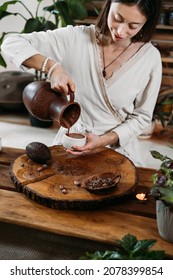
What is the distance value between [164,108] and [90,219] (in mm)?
2589

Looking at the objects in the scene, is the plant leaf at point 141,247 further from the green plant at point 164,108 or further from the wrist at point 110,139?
the green plant at point 164,108

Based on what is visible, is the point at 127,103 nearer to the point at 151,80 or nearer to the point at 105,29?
the point at 151,80

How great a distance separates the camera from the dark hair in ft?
5.24

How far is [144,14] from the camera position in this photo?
164 cm

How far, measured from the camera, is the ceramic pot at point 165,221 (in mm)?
1153

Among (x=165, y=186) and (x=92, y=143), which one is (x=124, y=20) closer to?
(x=92, y=143)

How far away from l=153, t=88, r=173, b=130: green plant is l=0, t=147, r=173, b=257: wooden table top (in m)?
2.04

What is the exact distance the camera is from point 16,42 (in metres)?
1.70

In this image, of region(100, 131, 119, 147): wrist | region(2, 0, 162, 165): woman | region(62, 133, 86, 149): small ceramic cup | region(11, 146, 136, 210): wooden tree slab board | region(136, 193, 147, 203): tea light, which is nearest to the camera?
region(11, 146, 136, 210): wooden tree slab board

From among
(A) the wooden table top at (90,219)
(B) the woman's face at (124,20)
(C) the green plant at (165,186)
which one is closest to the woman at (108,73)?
(B) the woman's face at (124,20)

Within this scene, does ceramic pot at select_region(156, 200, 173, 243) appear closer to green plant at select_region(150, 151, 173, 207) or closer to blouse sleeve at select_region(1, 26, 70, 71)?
green plant at select_region(150, 151, 173, 207)

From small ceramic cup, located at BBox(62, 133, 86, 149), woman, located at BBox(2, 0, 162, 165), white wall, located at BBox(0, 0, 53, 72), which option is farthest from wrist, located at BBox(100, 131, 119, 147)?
white wall, located at BBox(0, 0, 53, 72)

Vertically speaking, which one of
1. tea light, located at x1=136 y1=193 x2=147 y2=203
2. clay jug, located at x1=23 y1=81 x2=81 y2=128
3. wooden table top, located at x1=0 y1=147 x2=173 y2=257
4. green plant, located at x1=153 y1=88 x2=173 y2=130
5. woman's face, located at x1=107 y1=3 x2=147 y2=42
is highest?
woman's face, located at x1=107 y1=3 x2=147 y2=42

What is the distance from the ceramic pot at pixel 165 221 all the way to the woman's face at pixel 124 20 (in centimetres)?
78
